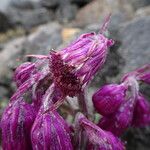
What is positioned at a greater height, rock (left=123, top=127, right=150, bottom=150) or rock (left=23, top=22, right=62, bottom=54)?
rock (left=23, top=22, right=62, bottom=54)

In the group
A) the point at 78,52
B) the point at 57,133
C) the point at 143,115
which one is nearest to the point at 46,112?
the point at 57,133

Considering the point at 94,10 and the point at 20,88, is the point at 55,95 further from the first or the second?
the point at 94,10

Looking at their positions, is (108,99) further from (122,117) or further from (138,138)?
(138,138)

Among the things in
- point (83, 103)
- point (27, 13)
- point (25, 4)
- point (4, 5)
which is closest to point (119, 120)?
point (83, 103)

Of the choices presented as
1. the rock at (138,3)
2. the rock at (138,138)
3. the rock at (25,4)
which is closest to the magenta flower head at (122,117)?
the rock at (138,138)

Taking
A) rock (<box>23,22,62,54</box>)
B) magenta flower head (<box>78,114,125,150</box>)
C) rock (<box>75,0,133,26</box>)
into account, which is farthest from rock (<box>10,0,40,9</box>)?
magenta flower head (<box>78,114,125,150</box>)

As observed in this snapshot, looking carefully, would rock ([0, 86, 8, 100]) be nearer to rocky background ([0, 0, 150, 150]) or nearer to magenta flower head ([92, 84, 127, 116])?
rocky background ([0, 0, 150, 150])

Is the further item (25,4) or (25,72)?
(25,4)
